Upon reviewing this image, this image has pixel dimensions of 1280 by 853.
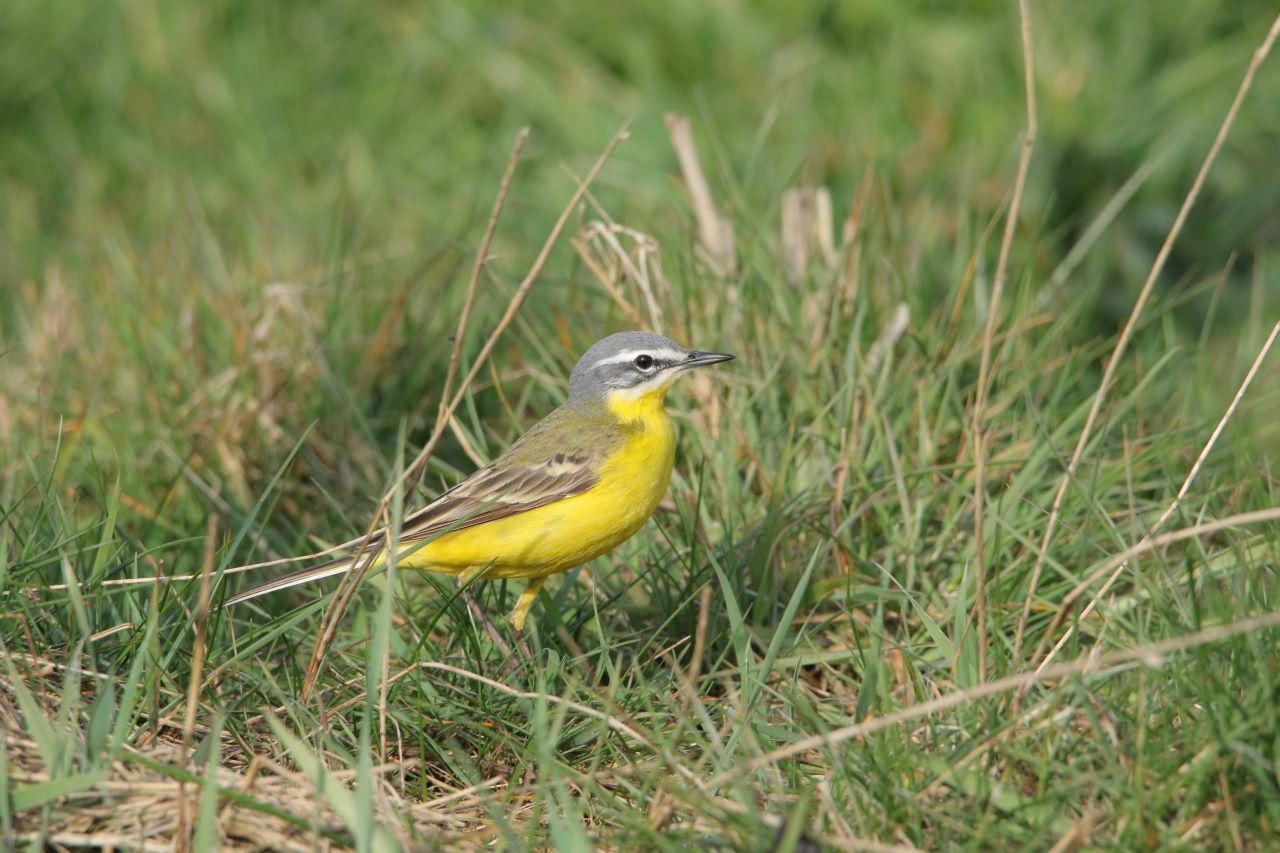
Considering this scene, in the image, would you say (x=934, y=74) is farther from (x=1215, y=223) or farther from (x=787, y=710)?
(x=787, y=710)

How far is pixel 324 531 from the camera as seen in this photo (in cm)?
528

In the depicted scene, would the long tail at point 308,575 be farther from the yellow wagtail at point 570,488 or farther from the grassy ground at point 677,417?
the grassy ground at point 677,417

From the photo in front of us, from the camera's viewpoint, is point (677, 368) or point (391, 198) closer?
point (677, 368)

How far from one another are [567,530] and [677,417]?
3.62ft

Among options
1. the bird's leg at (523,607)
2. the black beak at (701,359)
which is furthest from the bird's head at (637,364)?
the bird's leg at (523,607)

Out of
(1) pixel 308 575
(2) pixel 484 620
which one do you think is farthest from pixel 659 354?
(1) pixel 308 575

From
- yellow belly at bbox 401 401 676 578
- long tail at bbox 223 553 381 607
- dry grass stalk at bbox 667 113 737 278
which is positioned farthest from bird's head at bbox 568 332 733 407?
long tail at bbox 223 553 381 607

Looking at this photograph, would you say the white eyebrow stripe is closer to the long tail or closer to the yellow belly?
the yellow belly

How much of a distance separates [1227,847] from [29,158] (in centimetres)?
784

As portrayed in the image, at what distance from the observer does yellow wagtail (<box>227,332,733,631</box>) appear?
447 cm

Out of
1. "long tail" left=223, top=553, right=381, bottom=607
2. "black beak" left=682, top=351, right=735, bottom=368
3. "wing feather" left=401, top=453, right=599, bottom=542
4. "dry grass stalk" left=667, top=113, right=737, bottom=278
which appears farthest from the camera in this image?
"dry grass stalk" left=667, top=113, right=737, bottom=278

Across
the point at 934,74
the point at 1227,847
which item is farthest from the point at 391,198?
the point at 1227,847

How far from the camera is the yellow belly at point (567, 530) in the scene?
4465mm

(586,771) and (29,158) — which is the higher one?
(29,158)
